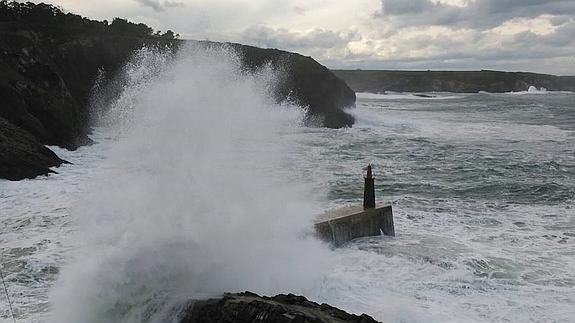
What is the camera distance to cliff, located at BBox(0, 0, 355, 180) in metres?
20.3

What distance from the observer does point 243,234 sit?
29.5 feet

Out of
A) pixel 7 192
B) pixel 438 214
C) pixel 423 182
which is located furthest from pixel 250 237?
pixel 423 182

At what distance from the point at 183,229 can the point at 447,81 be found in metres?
138

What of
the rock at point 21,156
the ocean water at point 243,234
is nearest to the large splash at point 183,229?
the ocean water at point 243,234

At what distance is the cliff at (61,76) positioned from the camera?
20256 mm

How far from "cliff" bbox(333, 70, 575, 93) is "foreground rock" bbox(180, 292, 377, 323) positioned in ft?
414

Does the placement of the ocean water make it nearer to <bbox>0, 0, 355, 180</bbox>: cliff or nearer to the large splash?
the large splash

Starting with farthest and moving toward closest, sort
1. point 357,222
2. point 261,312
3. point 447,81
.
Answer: point 447,81
point 357,222
point 261,312

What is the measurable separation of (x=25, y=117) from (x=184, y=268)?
16.4 m

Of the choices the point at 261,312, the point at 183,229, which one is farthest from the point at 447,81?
the point at 261,312

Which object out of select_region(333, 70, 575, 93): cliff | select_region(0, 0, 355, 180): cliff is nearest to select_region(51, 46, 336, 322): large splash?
select_region(0, 0, 355, 180): cliff

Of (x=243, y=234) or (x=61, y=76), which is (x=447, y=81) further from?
(x=243, y=234)

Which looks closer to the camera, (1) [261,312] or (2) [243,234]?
(1) [261,312]

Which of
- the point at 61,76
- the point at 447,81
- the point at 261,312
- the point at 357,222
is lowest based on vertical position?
the point at 357,222
